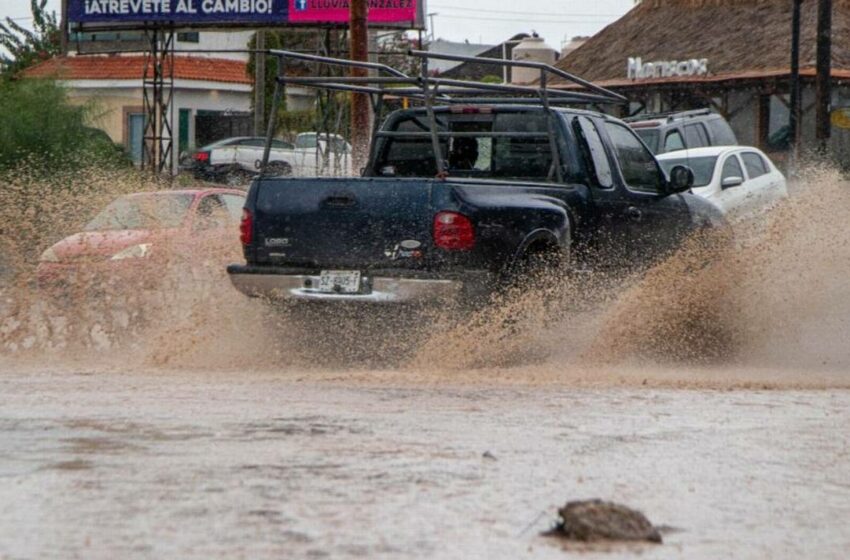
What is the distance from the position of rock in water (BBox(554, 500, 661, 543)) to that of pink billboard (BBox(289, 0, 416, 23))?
24.4 m

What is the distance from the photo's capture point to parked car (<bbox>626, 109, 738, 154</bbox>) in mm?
22391

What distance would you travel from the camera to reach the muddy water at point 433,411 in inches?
221

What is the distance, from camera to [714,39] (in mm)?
40094

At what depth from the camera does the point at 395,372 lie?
10156mm

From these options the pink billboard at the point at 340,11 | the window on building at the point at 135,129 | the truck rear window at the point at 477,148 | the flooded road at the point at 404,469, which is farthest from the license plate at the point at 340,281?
the window on building at the point at 135,129

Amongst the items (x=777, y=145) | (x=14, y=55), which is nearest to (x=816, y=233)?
(x=777, y=145)

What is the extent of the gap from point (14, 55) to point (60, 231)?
155 feet

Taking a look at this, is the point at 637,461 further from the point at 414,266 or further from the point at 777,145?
the point at 777,145

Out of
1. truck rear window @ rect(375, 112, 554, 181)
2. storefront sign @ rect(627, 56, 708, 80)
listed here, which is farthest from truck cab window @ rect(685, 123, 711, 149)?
storefront sign @ rect(627, 56, 708, 80)

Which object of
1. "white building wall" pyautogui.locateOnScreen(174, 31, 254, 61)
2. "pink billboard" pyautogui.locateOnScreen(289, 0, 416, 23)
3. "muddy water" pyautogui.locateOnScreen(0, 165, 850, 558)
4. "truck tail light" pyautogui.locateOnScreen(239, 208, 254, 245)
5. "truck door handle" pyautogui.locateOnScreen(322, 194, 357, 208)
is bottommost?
"muddy water" pyautogui.locateOnScreen(0, 165, 850, 558)

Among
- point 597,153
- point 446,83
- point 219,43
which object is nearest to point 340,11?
point 597,153

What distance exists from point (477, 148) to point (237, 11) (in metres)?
19.4

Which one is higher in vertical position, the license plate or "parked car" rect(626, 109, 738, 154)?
"parked car" rect(626, 109, 738, 154)

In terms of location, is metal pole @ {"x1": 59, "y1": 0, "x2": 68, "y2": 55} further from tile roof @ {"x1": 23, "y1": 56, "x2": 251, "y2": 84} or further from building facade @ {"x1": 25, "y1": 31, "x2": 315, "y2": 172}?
tile roof @ {"x1": 23, "y1": 56, "x2": 251, "y2": 84}
